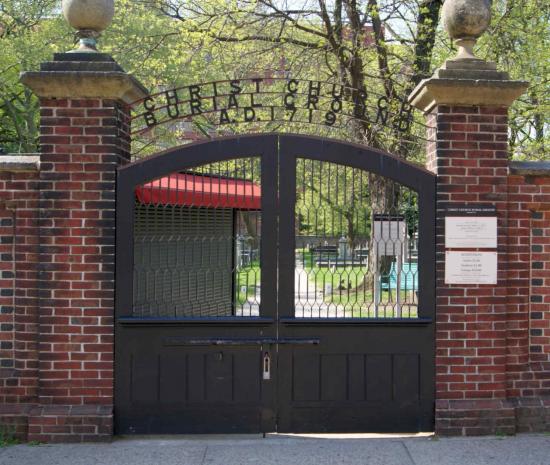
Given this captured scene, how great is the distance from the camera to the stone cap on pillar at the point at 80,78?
534 cm

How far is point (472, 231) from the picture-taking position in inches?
218

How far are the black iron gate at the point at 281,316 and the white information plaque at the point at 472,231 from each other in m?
0.16

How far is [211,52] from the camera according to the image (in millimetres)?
13094

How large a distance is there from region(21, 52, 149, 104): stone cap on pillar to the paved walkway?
9.21 ft

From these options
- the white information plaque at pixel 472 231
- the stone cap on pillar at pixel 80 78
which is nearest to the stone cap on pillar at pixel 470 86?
the white information plaque at pixel 472 231

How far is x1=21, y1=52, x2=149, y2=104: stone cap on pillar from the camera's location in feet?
17.5

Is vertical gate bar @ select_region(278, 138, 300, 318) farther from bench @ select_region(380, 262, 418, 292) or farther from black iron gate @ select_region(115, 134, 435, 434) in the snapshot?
bench @ select_region(380, 262, 418, 292)

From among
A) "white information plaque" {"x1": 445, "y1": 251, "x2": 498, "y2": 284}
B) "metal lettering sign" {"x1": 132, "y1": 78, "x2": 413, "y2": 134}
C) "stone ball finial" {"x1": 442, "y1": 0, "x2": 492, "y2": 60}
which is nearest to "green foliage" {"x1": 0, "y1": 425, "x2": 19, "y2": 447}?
"metal lettering sign" {"x1": 132, "y1": 78, "x2": 413, "y2": 134}

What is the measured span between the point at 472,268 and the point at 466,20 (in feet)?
6.77

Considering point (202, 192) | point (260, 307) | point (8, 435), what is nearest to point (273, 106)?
point (202, 192)

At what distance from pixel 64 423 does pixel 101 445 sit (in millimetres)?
353

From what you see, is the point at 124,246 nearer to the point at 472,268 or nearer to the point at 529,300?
the point at 472,268

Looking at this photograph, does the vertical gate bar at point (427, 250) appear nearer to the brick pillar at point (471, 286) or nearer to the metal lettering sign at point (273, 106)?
the brick pillar at point (471, 286)

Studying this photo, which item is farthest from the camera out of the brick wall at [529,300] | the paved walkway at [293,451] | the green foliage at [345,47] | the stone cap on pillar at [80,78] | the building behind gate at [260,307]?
the green foliage at [345,47]
